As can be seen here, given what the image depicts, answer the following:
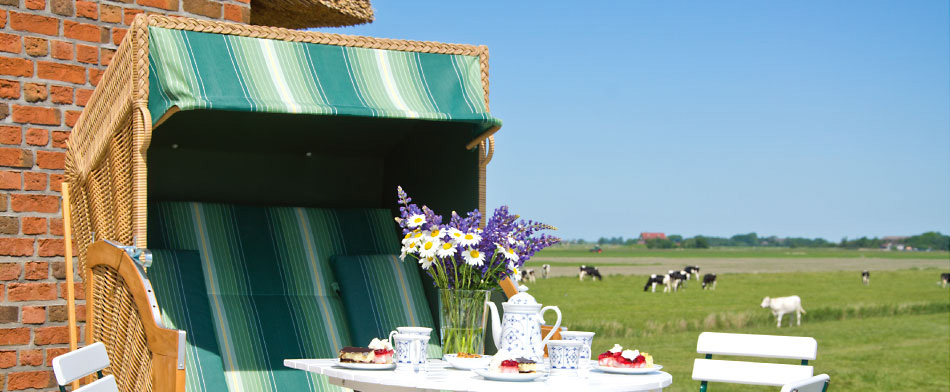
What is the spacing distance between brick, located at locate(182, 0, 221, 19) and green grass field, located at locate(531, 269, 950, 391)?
12.9m

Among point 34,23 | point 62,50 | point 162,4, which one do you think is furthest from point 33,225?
point 162,4

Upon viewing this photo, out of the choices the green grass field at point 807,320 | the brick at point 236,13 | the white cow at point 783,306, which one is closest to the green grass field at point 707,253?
the green grass field at point 807,320

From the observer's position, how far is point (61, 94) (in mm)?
4828

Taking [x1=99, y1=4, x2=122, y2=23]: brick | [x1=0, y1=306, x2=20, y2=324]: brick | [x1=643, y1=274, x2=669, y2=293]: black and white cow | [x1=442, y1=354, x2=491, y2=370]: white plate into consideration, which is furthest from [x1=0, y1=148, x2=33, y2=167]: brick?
[x1=643, y1=274, x2=669, y2=293]: black and white cow

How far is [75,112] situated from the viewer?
4.87 m

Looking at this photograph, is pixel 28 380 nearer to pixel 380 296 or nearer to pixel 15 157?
pixel 15 157

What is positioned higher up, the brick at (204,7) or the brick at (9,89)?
the brick at (204,7)

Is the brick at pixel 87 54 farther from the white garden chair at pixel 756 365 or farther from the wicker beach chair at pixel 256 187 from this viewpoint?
the white garden chair at pixel 756 365

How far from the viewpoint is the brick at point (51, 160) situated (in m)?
4.77

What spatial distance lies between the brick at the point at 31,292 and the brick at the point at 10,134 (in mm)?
689

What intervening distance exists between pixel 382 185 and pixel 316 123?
0.65m

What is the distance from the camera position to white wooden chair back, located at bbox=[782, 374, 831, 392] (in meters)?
2.26

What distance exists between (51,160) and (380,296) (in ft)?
5.77

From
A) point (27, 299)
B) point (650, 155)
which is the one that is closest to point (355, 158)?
point (27, 299)
